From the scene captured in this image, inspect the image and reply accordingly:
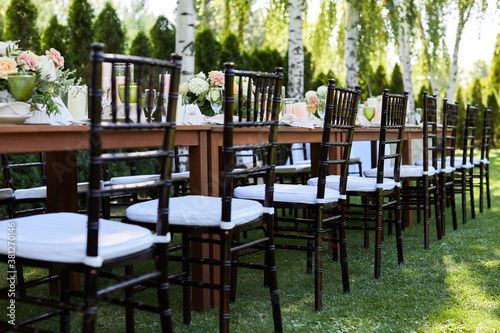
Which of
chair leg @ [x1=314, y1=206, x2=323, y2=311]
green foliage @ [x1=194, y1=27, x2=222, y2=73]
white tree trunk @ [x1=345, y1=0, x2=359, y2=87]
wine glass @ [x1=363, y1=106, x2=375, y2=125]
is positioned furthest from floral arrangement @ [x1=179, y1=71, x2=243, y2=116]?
white tree trunk @ [x1=345, y1=0, x2=359, y2=87]

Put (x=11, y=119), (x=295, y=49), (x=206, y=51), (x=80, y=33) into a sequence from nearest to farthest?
(x=11, y=119) → (x=80, y=33) → (x=295, y=49) → (x=206, y=51)

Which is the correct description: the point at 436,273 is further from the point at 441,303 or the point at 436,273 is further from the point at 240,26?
the point at 240,26

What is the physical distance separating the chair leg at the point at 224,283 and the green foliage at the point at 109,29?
215 inches

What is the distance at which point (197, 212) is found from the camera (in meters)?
2.08

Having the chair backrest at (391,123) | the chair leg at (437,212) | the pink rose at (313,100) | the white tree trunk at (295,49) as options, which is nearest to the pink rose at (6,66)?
the chair backrest at (391,123)

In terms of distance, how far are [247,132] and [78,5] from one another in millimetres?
4832

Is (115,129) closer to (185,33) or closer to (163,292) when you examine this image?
(163,292)

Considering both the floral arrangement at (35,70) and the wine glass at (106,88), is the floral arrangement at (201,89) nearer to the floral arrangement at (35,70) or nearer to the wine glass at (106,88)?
the wine glass at (106,88)

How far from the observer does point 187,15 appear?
19.3 ft

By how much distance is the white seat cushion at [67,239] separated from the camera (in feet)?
5.05

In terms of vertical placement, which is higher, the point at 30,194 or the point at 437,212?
the point at 30,194

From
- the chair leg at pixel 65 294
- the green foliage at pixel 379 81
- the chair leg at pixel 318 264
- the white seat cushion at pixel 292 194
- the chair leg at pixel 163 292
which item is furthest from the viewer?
the green foliage at pixel 379 81

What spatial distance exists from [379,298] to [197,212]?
46.0 inches

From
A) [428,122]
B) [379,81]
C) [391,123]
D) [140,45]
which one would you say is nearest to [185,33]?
[140,45]
